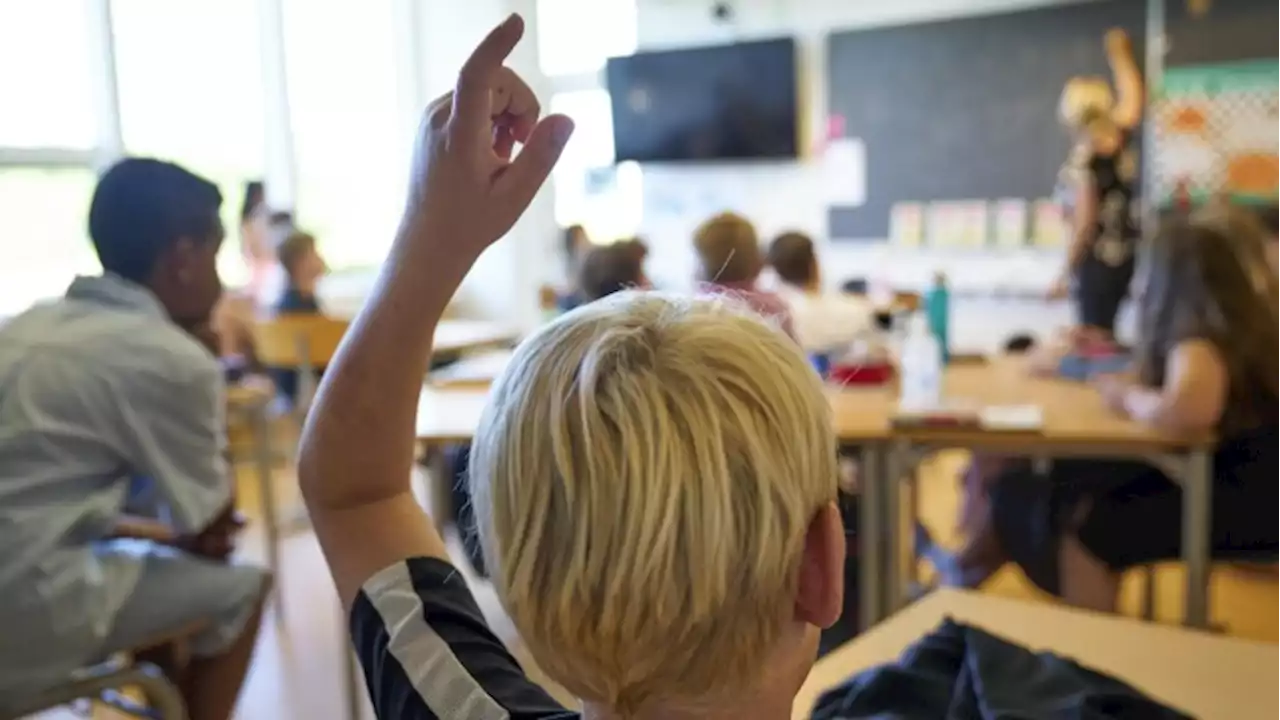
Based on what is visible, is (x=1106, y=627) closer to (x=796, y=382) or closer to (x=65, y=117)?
(x=796, y=382)

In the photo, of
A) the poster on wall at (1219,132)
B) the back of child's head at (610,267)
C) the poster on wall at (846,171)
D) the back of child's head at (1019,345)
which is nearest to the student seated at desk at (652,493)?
the back of child's head at (610,267)

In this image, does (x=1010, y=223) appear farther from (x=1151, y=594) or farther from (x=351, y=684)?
(x=351, y=684)

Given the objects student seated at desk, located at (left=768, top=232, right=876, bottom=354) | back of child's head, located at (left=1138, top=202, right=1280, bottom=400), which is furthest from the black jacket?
student seated at desk, located at (left=768, top=232, right=876, bottom=354)

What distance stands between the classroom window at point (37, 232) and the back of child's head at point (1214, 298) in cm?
433

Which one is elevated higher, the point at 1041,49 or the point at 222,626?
the point at 1041,49

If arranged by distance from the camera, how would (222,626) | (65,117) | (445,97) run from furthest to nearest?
1. (65,117)
2. (222,626)
3. (445,97)

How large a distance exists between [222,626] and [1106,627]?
1573 millimetres

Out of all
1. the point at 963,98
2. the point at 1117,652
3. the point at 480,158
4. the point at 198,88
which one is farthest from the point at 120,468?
the point at 963,98

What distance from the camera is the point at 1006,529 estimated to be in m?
3.15

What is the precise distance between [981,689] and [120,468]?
1605 mm

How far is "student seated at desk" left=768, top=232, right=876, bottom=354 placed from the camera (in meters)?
3.47

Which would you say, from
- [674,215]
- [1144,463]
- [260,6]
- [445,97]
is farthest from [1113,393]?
[260,6]

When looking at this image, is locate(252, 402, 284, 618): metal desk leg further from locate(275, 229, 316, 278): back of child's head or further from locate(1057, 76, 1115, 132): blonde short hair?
locate(1057, 76, 1115, 132): blonde short hair

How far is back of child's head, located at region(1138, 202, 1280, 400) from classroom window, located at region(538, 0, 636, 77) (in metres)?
5.21
